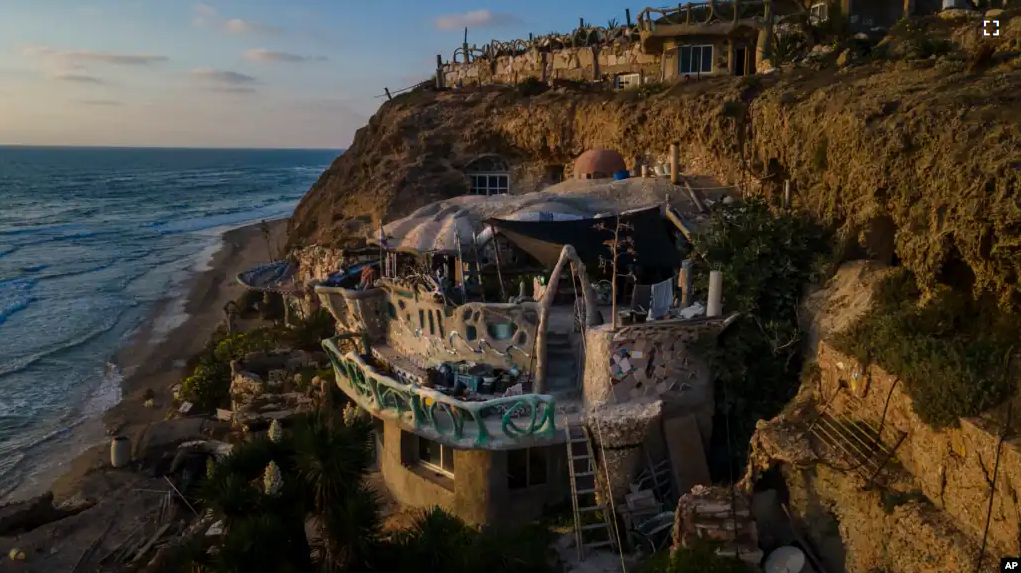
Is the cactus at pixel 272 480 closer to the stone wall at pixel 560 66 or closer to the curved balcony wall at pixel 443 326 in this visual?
the curved balcony wall at pixel 443 326

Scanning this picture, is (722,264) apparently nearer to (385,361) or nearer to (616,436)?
(616,436)

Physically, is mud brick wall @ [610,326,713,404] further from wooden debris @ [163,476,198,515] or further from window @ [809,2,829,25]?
window @ [809,2,829,25]

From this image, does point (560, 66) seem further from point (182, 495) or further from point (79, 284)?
Answer: point (79, 284)

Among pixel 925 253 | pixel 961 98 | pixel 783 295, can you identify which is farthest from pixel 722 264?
pixel 961 98

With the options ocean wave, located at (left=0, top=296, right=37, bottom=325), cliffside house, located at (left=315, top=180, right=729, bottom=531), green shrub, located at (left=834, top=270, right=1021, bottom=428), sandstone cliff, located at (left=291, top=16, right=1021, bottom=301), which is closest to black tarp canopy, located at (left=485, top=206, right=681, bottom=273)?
cliffside house, located at (left=315, top=180, right=729, bottom=531)

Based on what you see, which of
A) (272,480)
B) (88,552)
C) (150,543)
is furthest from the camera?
(150,543)

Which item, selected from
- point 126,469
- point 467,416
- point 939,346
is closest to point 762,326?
point 939,346
